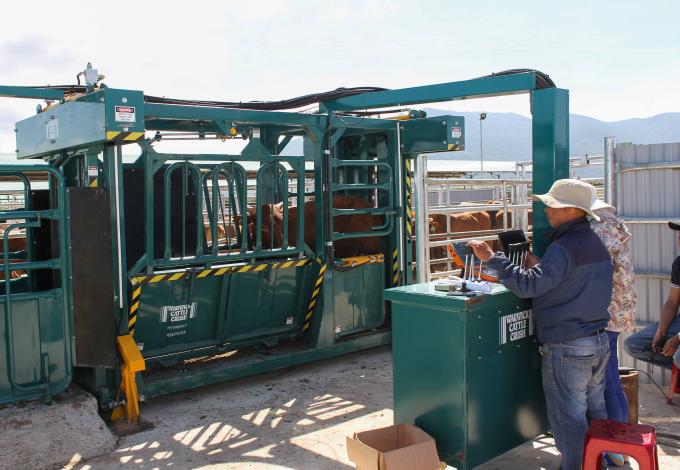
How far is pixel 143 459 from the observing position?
448 centimetres

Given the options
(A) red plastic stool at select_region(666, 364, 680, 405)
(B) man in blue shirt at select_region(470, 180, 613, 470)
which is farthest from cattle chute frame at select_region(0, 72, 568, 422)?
(A) red plastic stool at select_region(666, 364, 680, 405)

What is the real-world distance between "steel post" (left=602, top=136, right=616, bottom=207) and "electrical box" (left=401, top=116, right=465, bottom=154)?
1.72m

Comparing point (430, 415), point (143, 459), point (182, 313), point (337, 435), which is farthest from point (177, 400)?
point (430, 415)

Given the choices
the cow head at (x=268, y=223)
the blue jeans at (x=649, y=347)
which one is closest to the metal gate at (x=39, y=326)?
the cow head at (x=268, y=223)

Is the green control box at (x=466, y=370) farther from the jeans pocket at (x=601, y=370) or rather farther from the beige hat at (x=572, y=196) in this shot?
the beige hat at (x=572, y=196)

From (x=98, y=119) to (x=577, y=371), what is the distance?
416 cm

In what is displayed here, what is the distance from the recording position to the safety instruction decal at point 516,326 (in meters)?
3.89

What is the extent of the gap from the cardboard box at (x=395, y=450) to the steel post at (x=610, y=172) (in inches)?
143

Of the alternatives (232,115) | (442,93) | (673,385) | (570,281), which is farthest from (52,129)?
(673,385)

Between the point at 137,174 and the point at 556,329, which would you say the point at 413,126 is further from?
the point at 556,329

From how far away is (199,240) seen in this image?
5.83 metres

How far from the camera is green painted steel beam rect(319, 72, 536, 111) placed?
4.87 meters

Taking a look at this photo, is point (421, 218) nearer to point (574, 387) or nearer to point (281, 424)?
point (281, 424)

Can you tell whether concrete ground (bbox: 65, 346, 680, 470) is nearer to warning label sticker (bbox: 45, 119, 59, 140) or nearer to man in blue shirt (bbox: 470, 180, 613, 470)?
man in blue shirt (bbox: 470, 180, 613, 470)
